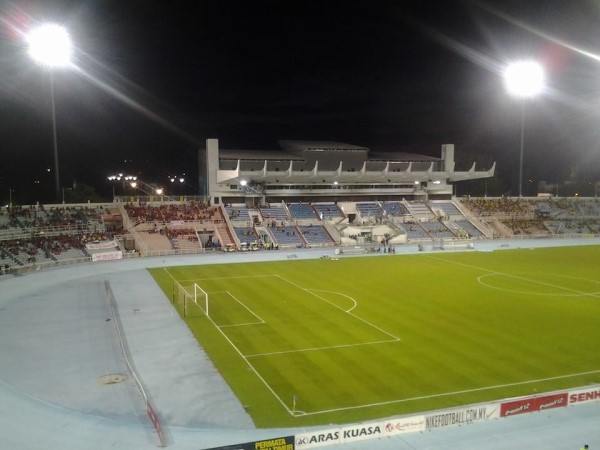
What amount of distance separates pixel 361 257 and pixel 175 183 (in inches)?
2294

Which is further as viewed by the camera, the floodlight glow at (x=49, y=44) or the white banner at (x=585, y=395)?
the floodlight glow at (x=49, y=44)

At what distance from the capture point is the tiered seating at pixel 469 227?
58.8 meters

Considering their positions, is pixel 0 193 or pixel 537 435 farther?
pixel 0 193

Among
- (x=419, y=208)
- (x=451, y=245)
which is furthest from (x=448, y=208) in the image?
(x=451, y=245)

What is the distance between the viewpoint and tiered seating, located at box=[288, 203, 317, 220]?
56.8 meters

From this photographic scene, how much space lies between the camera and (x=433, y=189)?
215ft

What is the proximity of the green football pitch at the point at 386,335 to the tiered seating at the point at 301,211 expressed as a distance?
20010 mm

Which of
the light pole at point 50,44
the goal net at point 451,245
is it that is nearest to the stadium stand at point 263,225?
the goal net at point 451,245

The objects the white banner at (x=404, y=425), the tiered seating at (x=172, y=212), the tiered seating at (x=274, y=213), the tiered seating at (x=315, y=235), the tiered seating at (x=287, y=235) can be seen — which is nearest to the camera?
the white banner at (x=404, y=425)

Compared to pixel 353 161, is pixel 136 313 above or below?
below

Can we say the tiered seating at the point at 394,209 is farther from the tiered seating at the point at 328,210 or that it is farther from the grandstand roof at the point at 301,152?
the grandstand roof at the point at 301,152

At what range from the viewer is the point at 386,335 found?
2000 centimetres

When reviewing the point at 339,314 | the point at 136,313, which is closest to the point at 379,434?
the point at 339,314

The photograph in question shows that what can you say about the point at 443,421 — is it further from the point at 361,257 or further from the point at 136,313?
the point at 361,257
